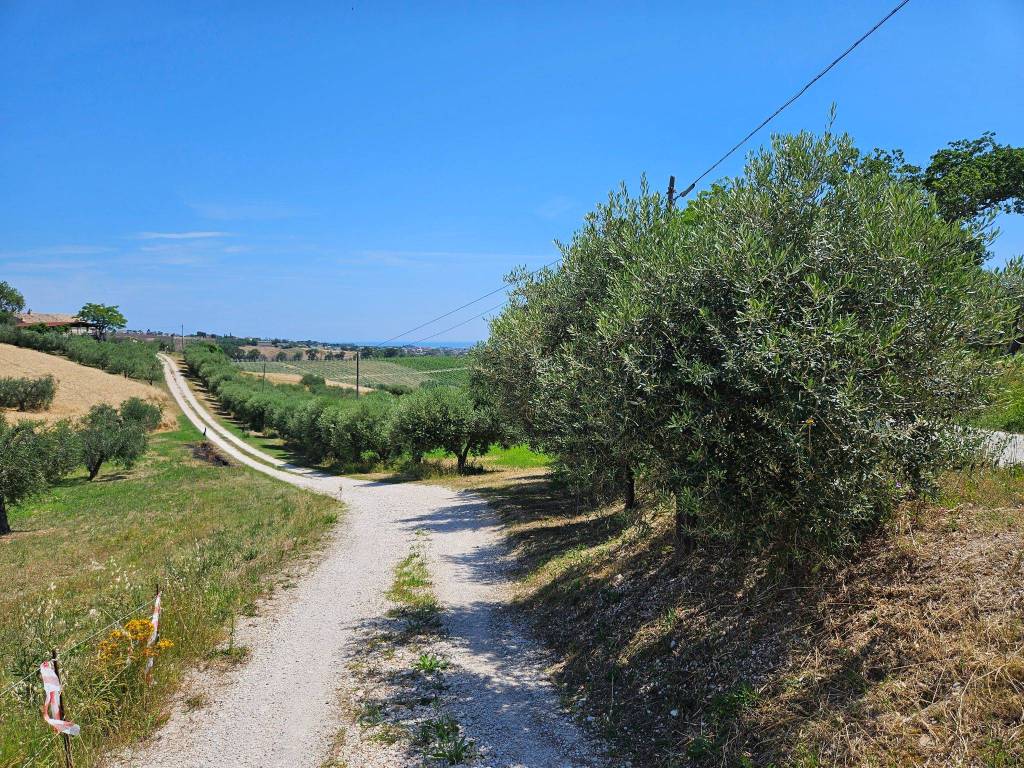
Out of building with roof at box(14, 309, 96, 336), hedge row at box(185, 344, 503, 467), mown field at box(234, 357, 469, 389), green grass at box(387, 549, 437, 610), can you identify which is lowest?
green grass at box(387, 549, 437, 610)

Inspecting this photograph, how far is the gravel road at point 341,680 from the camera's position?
743 centimetres

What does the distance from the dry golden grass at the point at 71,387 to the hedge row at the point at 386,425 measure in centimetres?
2118

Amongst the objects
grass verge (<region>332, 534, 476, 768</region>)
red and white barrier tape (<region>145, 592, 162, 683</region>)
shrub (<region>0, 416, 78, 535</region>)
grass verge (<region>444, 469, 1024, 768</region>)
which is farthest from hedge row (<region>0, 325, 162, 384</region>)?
grass verge (<region>444, 469, 1024, 768</region>)

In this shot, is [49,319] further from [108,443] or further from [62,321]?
[108,443]

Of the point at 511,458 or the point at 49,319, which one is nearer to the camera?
the point at 511,458

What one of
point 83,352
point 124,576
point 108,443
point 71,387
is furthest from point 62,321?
point 124,576

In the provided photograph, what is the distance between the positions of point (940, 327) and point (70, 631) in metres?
14.6

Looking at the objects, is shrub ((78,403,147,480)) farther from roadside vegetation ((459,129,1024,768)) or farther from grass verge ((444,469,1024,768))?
roadside vegetation ((459,129,1024,768))

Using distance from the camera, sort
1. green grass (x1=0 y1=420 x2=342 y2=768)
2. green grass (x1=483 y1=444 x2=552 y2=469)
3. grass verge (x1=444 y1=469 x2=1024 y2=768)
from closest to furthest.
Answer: grass verge (x1=444 y1=469 x2=1024 y2=768)
green grass (x1=0 y1=420 x2=342 y2=768)
green grass (x1=483 y1=444 x2=552 y2=469)

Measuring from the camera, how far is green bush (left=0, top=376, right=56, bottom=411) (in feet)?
242

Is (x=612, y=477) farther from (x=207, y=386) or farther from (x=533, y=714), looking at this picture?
(x=207, y=386)

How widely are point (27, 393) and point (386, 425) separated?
60.6m

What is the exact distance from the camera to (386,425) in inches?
1900

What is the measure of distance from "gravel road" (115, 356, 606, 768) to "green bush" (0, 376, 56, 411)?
80.5m
